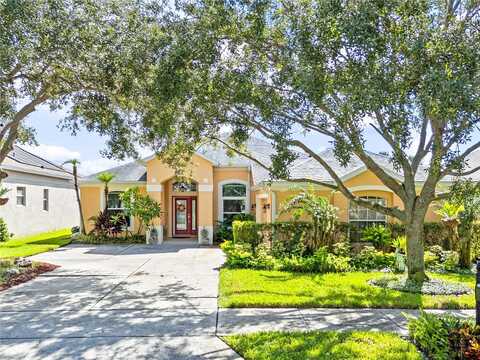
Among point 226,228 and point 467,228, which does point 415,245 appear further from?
point 226,228

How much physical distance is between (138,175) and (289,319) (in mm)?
17002

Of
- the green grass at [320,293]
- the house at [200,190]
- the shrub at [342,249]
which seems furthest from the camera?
the house at [200,190]

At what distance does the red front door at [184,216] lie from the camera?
2380 cm

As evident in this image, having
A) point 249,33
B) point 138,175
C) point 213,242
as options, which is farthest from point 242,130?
point 138,175

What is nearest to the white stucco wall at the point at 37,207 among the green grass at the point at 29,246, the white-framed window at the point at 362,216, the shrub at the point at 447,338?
the green grass at the point at 29,246

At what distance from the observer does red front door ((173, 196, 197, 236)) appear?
2380 centimetres

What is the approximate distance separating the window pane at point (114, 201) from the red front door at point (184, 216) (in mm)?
3148

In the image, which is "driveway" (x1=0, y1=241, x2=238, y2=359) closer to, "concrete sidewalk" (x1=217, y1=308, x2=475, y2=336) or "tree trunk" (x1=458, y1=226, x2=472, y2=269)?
"concrete sidewalk" (x1=217, y1=308, x2=475, y2=336)

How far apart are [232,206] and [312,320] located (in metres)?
15.1

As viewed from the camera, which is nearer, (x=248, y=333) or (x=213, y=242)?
(x=248, y=333)

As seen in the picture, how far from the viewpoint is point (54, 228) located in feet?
91.2

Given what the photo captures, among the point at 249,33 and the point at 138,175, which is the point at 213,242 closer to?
the point at 138,175

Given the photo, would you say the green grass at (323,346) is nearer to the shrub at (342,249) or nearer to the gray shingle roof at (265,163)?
the shrub at (342,249)

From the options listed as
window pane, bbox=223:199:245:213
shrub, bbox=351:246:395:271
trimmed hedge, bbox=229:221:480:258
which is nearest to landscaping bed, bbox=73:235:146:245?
window pane, bbox=223:199:245:213
